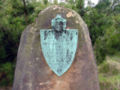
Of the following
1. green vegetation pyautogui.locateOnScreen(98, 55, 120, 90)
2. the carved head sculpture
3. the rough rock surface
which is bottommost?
green vegetation pyautogui.locateOnScreen(98, 55, 120, 90)

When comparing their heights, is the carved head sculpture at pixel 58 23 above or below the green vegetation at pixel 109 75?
above

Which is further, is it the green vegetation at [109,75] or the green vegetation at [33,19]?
the green vegetation at [109,75]

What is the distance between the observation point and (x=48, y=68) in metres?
2.27

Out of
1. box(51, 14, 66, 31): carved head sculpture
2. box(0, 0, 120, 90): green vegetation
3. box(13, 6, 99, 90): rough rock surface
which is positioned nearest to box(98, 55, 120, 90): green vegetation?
box(0, 0, 120, 90): green vegetation

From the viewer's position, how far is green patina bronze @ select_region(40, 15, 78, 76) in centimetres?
227

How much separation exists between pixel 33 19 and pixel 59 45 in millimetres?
1223

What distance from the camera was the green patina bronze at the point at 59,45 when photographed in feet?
7.44

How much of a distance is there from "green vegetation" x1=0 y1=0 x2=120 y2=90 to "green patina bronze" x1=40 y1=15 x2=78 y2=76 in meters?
0.99

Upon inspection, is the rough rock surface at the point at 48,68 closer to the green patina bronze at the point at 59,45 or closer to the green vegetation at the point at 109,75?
the green patina bronze at the point at 59,45

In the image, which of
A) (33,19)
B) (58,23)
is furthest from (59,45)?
(33,19)

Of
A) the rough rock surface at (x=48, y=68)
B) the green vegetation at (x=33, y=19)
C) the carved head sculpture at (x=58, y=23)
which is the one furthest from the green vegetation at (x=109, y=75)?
the carved head sculpture at (x=58, y=23)

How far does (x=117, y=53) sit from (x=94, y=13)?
0.89m

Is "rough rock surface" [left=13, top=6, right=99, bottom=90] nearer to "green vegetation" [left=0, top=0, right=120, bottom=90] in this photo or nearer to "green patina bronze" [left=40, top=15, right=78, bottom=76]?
"green patina bronze" [left=40, top=15, right=78, bottom=76]

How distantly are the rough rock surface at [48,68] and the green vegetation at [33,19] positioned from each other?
92 cm
